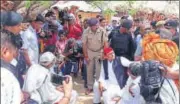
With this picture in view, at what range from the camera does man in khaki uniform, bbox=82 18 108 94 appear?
19.6ft

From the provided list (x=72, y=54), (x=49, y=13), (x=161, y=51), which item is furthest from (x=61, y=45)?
(x=161, y=51)

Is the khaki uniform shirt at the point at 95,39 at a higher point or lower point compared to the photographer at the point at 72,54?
higher

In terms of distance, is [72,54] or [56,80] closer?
[56,80]

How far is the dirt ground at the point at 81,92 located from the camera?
6.04 m

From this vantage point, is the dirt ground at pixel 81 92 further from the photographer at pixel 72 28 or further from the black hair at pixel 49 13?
the black hair at pixel 49 13

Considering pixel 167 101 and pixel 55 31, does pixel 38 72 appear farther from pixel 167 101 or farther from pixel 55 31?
pixel 55 31

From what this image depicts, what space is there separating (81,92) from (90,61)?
2.00 feet

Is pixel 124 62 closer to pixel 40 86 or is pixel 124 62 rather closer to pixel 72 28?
pixel 40 86

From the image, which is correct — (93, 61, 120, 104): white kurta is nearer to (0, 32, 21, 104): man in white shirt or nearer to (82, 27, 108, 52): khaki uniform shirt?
(82, 27, 108, 52): khaki uniform shirt

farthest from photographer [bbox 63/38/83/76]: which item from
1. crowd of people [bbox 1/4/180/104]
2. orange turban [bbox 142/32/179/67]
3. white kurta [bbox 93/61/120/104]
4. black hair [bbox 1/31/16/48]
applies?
black hair [bbox 1/31/16/48]

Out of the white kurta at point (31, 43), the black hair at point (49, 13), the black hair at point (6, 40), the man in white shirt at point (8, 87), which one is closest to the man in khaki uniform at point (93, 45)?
the white kurta at point (31, 43)

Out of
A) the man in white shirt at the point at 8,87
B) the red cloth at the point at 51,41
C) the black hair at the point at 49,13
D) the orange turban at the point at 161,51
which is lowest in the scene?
the red cloth at the point at 51,41

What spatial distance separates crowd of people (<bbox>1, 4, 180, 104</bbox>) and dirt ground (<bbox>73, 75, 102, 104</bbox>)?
0.09 meters

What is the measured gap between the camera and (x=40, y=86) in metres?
4.03
